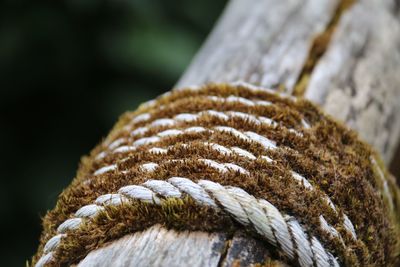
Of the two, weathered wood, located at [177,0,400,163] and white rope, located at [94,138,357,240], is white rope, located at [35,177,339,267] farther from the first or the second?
weathered wood, located at [177,0,400,163]

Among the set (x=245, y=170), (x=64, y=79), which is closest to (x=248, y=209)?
(x=245, y=170)

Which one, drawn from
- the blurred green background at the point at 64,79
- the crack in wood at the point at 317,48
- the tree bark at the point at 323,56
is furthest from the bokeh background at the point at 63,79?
the crack in wood at the point at 317,48

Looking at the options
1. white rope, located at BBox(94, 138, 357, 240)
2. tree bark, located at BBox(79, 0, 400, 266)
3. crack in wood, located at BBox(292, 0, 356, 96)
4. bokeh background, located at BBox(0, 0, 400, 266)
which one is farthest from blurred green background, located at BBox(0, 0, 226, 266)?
white rope, located at BBox(94, 138, 357, 240)

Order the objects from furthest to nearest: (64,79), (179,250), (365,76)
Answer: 1. (64,79)
2. (365,76)
3. (179,250)

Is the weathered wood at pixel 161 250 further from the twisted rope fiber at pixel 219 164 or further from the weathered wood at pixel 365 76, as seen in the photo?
the weathered wood at pixel 365 76

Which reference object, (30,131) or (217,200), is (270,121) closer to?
(217,200)

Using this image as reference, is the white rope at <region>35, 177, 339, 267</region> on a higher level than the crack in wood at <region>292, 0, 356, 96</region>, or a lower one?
lower

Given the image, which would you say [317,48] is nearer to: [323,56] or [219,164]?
[323,56]
